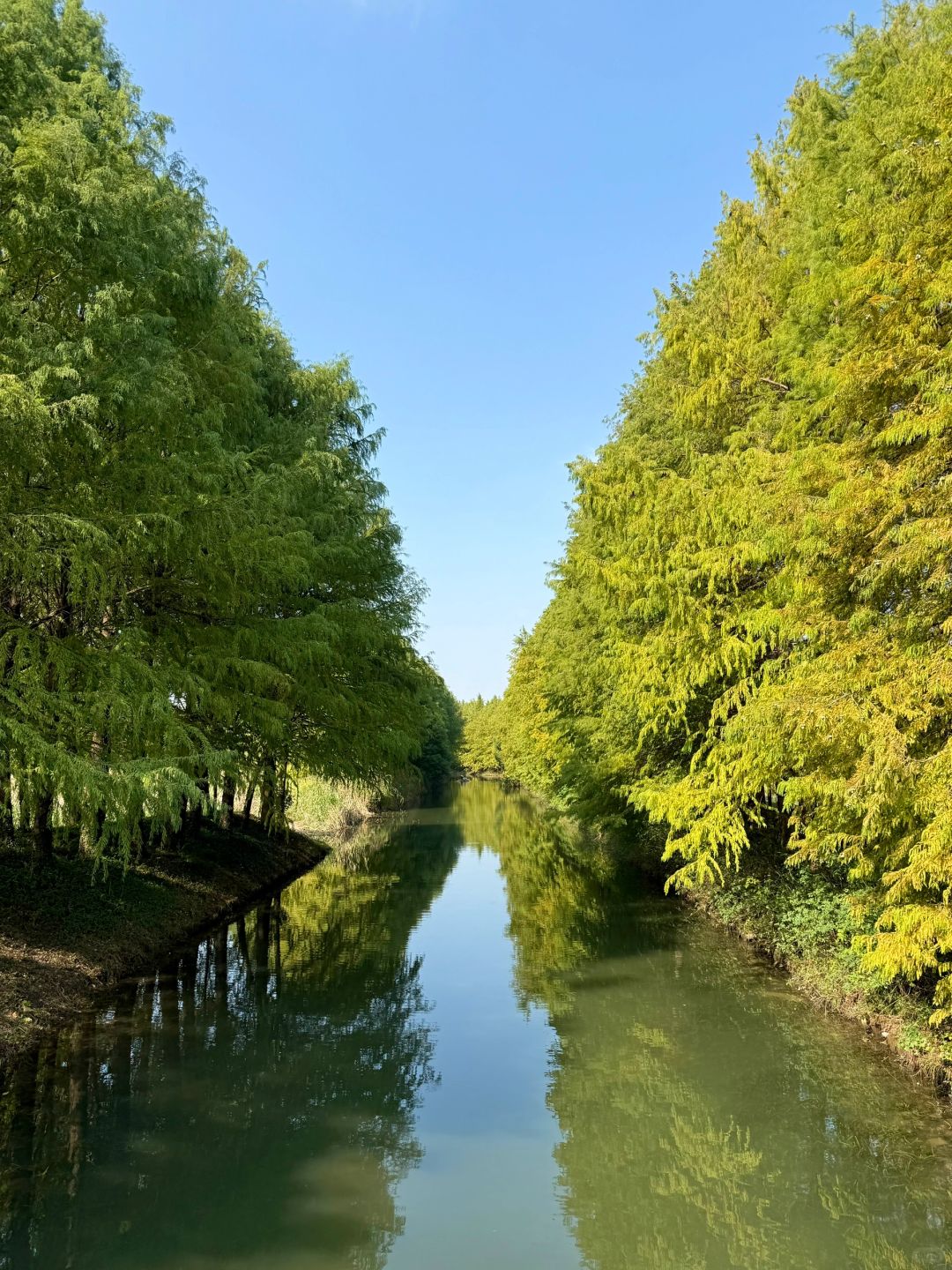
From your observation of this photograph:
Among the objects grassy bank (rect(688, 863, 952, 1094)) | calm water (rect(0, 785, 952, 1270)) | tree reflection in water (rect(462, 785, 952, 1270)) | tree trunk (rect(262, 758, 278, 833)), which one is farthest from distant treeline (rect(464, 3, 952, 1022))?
tree trunk (rect(262, 758, 278, 833))

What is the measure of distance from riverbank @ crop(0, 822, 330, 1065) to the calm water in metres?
0.58

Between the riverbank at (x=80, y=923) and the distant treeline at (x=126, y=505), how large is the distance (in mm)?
900

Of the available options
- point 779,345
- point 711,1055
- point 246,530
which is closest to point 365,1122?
point 711,1055

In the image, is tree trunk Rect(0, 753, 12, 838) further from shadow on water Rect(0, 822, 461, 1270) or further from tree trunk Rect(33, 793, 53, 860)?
shadow on water Rect(0, 822, 461, 1270)

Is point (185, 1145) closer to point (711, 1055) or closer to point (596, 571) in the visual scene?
point (711, 1055)

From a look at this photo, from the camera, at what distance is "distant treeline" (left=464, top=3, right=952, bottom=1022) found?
7562mm

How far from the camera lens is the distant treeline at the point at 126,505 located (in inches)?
336

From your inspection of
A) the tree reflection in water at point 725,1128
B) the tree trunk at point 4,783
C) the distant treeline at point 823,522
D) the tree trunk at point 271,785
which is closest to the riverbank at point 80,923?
the tree trunk at point 4,783

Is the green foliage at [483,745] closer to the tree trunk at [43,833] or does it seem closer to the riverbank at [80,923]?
the riverbank at [80,923]

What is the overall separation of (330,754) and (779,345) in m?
10.7

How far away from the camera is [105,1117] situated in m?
7.73

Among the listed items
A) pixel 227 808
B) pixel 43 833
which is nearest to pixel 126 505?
pixel 43 833

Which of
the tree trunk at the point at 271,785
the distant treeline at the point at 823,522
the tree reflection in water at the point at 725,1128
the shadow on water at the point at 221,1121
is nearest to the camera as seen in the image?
the shadow on water at the point at 221,1121

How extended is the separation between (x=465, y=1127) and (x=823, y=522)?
7.42 metres
